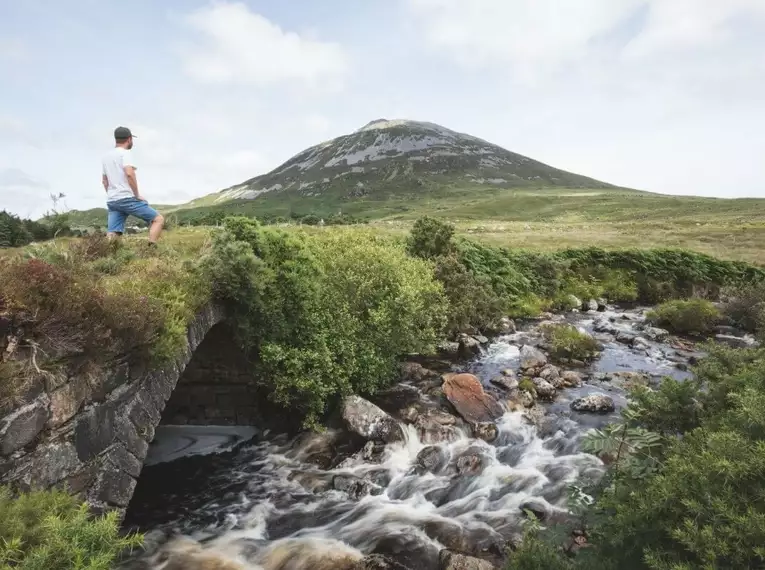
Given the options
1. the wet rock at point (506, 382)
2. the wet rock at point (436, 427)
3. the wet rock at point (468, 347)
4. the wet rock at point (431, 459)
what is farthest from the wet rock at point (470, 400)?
the wet rock at point (468, 347)

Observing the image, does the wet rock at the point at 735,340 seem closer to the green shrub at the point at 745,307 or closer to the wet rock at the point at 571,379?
the green shrub at the point at 745,307

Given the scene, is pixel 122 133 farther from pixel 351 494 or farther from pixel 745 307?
pixel 745 307

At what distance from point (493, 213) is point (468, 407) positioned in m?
140

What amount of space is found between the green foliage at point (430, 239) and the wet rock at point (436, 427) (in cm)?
1523

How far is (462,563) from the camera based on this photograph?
9930 millimetres

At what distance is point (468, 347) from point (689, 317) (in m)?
15.0

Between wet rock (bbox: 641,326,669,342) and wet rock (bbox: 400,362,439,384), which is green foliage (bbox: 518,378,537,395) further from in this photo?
wet rock (bbox: 641,326,669,342)

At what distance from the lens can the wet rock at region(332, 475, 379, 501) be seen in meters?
13.4

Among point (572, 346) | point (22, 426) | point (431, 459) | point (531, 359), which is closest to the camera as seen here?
point (22, 426)

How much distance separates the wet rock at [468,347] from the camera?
24.5 meters

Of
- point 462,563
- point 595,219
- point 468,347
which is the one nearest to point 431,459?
point 462,563

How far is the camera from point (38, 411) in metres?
7.06

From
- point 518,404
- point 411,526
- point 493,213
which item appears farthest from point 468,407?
point 493,213

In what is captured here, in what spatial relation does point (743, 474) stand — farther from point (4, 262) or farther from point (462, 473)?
point (4, 262)
